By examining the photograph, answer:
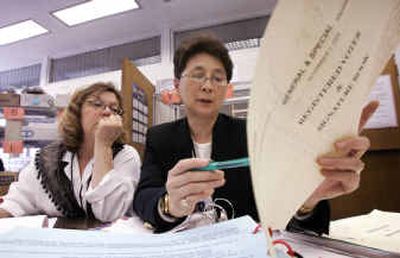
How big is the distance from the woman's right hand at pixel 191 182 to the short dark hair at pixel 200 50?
0.47 metres

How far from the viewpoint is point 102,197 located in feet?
2.34

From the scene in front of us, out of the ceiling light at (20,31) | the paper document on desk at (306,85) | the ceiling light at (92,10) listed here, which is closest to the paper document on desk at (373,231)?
the paper document on desk at (306,85)

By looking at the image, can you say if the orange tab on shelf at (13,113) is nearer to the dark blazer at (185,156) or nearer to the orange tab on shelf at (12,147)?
the orange tab on shelf at (12,147)

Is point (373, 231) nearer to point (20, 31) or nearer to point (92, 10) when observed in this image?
point (92, 10)

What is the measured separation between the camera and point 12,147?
6.10 feet

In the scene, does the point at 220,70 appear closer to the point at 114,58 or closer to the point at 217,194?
the point at 217,194

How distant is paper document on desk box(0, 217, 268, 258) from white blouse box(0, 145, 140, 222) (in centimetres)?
36

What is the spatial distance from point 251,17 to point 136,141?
197 cm

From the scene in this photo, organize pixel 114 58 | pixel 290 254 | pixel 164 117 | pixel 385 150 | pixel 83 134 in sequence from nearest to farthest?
pixel 290 254 → pixel 83 134 → pixel 385 150 → pixel 164 117 → pixel 114 58

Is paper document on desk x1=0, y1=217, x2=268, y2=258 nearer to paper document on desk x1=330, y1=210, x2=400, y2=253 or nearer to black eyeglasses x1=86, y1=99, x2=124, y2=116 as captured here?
paper document on desk x1=330, y1=210, x2=400, y2=253

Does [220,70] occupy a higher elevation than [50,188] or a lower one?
higher

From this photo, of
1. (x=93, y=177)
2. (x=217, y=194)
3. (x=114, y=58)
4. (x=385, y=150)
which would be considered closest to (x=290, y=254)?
(x=217, y=194)

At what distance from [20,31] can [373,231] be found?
407cm

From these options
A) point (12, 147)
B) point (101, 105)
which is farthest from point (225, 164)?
point (12, 147)
